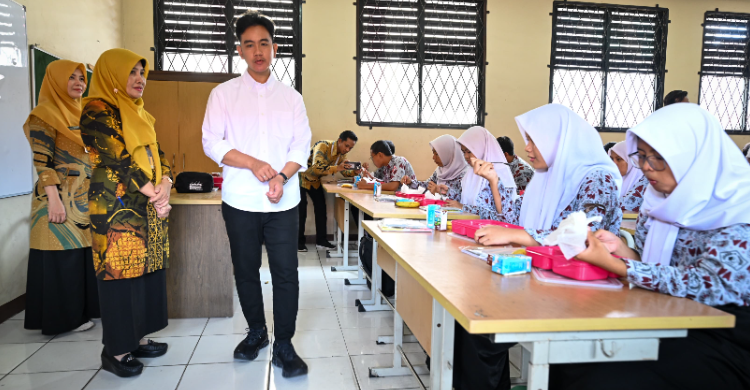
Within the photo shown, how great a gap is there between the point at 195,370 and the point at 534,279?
5.55ft

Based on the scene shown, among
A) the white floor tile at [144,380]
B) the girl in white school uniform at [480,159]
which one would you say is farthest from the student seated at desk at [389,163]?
the white floor tile at [144,380]

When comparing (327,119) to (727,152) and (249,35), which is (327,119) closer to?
(249,35)

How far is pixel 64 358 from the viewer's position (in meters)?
2.28

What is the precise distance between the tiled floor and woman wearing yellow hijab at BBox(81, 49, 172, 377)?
17 cm

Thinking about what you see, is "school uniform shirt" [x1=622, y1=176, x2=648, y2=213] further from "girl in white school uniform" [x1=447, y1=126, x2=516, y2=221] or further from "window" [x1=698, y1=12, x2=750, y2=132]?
"window" [x1=698, y1=12, x2=750, y2=132]

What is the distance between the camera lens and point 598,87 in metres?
6.05

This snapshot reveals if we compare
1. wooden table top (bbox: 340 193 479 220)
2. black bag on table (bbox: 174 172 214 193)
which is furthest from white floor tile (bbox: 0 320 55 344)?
wooden table top (bbox: 340 193 479 220)

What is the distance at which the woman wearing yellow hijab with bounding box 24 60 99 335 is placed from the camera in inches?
96.0

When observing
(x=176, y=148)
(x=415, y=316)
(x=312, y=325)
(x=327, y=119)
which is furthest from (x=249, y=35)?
(x=327, y=119)

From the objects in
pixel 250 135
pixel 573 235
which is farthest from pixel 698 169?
pixel 250 135

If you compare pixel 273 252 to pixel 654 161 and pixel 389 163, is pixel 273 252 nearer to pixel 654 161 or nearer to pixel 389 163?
pixel 654 161

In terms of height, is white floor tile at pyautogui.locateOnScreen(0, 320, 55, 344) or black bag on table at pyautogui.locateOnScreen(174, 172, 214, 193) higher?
black bag on table at pyautogui.locateOnScreen(174, 172, 214, 193)

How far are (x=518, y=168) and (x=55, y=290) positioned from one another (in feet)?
13.9

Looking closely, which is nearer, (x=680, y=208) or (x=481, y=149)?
(x=680, y=208)
